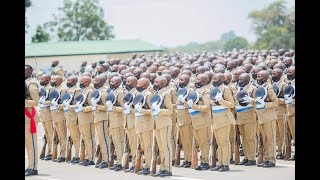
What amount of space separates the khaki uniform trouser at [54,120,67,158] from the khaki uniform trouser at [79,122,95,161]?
0.29 meters

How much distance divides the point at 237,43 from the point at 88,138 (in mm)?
2069

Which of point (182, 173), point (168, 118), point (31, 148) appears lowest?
point (182, 173)

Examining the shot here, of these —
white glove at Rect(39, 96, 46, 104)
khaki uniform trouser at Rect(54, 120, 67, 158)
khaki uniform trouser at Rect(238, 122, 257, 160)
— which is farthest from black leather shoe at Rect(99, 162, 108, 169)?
khaki uniform trouser at Rect(238, 122, 257, 160)

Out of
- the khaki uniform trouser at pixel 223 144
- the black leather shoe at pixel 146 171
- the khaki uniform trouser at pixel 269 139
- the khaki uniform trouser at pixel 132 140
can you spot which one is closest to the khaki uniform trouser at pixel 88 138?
the khaki uniform trouser at pixel 132 140

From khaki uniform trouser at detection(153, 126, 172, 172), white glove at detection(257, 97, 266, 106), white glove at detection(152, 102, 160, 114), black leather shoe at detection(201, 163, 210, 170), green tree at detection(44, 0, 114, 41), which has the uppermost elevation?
green tree at detection(44, 0, 114, 41)

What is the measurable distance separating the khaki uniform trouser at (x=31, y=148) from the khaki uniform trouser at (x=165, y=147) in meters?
1.25

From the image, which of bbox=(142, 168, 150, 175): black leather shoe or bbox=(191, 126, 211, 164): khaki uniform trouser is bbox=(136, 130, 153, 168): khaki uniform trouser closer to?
bbox=(142, 168, 150, 175): black leather shoe

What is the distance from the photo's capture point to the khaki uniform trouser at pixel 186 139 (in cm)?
837

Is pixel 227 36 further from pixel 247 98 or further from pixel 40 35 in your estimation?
pixel 40 35

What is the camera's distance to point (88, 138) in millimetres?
8680

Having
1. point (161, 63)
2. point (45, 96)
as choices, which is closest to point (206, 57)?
point (161, 63)

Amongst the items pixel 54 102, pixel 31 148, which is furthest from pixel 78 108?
pixel 31 148

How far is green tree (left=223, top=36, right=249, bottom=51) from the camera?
9.04 meters

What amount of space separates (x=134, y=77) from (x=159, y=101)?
577mm
